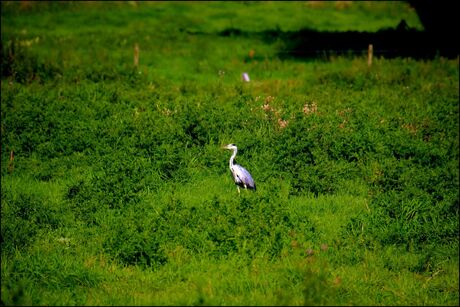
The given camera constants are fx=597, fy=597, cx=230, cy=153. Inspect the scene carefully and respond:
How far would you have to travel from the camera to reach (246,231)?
9102 mm

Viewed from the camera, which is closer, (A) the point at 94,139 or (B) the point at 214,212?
(B) the point at 214,212

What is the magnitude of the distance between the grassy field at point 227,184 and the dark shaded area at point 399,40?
341 centimetres

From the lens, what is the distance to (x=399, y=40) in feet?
90.5

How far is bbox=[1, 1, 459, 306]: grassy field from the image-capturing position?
8156 millimetres

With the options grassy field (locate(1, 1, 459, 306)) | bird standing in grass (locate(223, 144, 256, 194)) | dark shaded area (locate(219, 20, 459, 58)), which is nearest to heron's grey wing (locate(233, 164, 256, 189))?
bird standing in grass (locate(223, 144, 256, 194))

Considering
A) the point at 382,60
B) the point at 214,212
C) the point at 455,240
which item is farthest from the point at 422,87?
the point at 214,212

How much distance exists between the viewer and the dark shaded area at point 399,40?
83.0 feet

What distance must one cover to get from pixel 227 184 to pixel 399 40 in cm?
1878

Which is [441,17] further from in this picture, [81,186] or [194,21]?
[81,186]

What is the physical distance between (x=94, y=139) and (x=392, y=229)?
7212 mm

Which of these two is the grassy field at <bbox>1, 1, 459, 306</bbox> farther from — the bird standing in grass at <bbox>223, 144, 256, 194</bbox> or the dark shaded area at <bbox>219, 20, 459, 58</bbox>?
the dark shaded area at <bbox>219, 20, 459, 58</bbox>

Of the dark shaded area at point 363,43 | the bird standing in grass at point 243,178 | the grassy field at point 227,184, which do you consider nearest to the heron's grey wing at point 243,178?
the bird standing in grass at point 243,178

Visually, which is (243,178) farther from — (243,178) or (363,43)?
(363,43)

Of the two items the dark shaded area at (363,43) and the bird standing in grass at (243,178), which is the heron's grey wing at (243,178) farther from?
the dark shaded area at (363,43)
